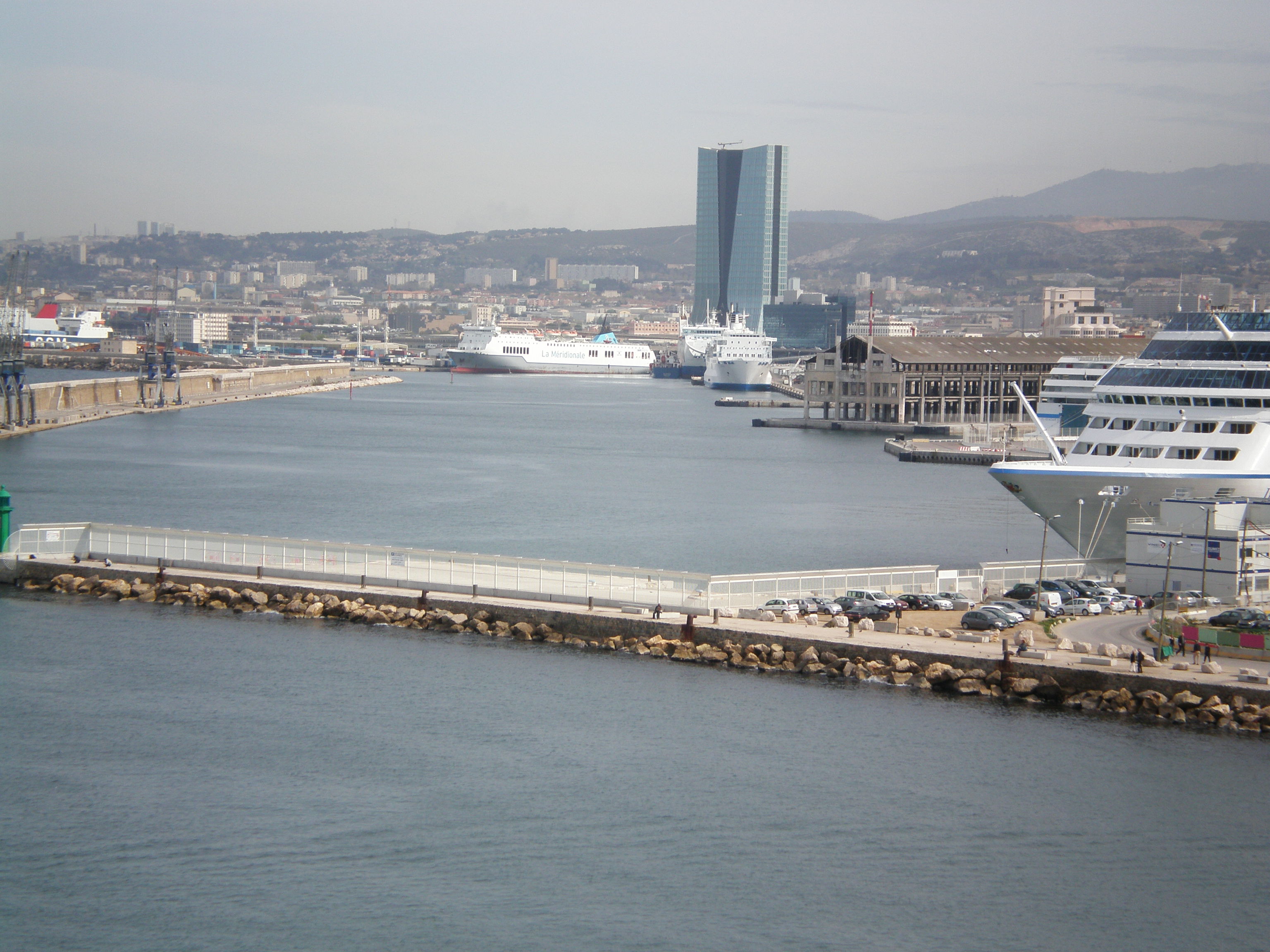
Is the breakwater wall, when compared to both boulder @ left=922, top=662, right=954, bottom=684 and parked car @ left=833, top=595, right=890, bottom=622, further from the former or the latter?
parked car @ left=833, top=595, right=890, bottom=622

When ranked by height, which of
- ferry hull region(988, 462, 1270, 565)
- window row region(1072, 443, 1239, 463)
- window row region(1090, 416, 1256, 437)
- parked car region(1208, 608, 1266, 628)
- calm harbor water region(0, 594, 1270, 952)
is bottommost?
calm harbor water region(0, 594, 1270, 952)

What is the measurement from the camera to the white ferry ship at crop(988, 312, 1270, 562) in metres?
16.7

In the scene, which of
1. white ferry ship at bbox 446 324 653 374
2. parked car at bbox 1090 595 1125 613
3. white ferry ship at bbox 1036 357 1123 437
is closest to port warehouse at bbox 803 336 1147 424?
white ferry ship at bbox 1036 357 1123 437

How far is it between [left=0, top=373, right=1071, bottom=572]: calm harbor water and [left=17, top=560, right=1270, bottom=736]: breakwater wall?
4144mm

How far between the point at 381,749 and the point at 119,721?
202 cm

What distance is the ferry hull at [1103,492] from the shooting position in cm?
1658

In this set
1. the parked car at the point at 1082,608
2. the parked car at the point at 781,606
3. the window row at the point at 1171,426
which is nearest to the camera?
the parked car at the point at 781,606

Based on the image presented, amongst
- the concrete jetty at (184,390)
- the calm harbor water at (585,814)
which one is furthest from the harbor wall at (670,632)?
the concrete jetty at (184,390)

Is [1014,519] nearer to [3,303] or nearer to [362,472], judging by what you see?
[362,472]

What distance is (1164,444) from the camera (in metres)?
17.1

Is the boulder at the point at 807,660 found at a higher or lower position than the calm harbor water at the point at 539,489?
higher

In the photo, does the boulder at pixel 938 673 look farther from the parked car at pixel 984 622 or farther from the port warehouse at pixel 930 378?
the port warehouse at pixel 930 378

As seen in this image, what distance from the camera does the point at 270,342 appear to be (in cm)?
10369

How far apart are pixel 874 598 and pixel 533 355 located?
234 ft
